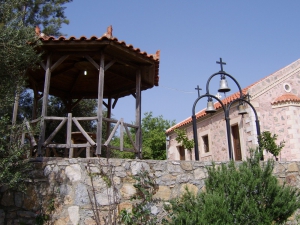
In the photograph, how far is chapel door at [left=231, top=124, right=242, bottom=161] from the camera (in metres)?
12.0

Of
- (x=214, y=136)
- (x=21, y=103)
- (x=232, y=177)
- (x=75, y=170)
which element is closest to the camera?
(x=232, y=177)

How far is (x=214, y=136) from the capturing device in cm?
1322

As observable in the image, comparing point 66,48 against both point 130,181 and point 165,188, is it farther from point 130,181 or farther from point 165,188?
point 165,188

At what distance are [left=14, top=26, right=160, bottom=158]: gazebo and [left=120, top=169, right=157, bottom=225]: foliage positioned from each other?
90cm

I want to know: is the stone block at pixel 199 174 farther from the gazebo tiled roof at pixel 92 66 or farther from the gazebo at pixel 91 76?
the gazebo tiled roof at pixel 92 66

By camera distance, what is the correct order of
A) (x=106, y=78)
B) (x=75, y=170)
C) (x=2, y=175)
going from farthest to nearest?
(x=106, y=78) → (x=75, y=170) → (x=2, y=175)

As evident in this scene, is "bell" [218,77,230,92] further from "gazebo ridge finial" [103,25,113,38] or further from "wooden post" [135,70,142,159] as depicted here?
"gazebo ridge finial" [103,25,113,38]

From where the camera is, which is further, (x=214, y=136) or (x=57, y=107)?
(x=214, y=136)

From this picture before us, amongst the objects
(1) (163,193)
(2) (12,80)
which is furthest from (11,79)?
(1) (163,193)

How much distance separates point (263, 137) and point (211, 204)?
3480 millimetres

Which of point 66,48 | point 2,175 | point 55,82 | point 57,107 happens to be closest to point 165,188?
point 2,175

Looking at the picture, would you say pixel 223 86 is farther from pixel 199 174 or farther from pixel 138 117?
pixel 199 174

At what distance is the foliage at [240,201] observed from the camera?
14.4 ft

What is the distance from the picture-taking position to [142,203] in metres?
5.39
